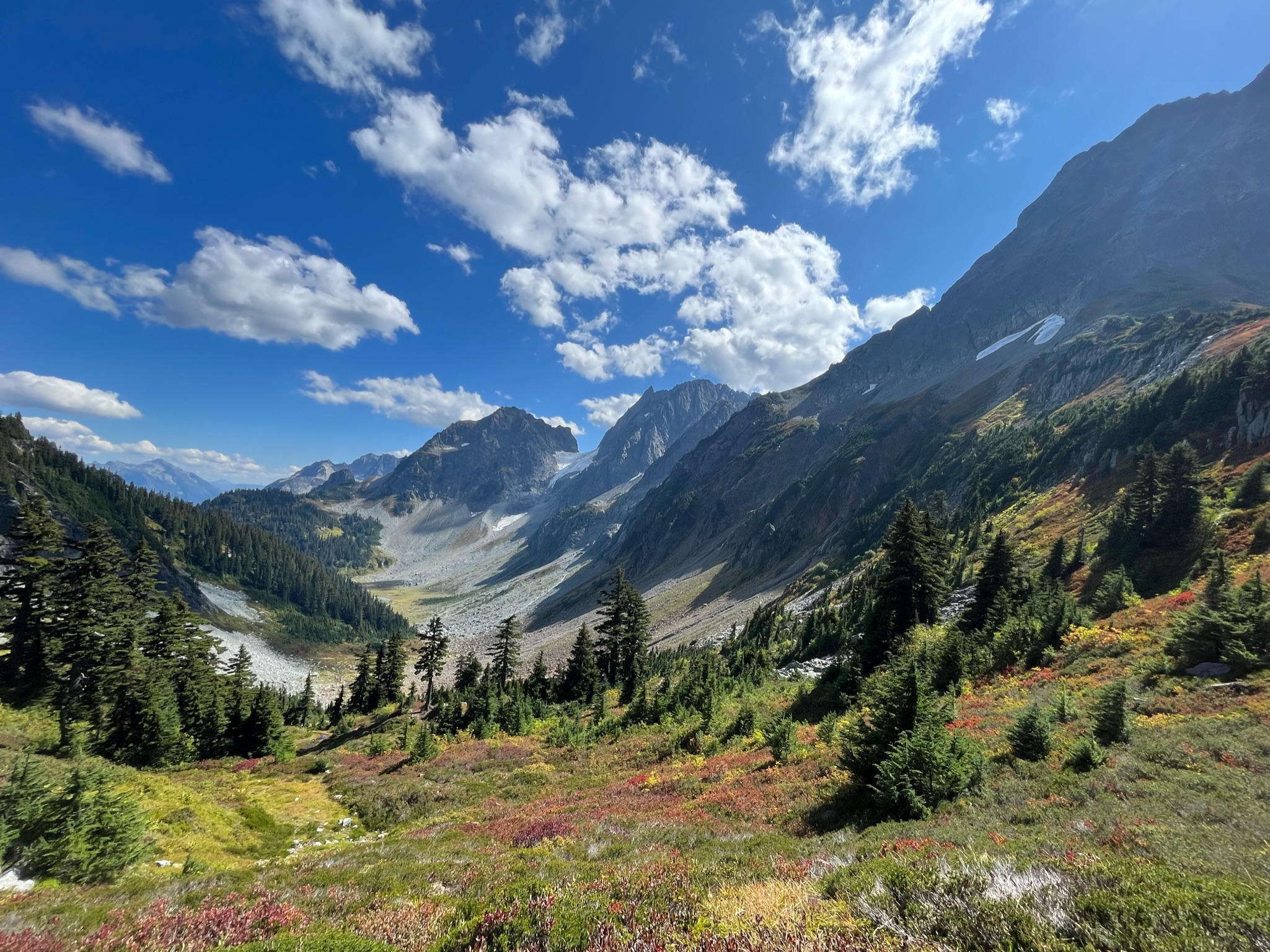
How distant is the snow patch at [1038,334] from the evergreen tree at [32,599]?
218 meters

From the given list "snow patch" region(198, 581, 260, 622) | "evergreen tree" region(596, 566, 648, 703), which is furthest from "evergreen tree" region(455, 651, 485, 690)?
"snow patch" region(198, 581, 260, 622)

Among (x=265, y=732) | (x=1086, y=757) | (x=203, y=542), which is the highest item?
(x=203, y=542)

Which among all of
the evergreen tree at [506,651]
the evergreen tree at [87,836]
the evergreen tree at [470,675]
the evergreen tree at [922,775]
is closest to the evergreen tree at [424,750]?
the evergreen tree at [87,836]

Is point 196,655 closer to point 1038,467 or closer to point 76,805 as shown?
point 76,805

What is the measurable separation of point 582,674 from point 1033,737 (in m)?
39.3

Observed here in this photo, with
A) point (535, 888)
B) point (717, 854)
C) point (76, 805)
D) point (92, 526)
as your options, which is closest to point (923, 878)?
point (717, 854)

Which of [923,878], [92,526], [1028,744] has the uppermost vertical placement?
[92,526]

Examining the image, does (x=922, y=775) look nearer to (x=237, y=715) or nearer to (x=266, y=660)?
(x=237, y=715)

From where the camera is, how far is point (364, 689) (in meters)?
62.1

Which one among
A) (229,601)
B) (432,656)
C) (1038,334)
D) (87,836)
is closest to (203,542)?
(229,601)

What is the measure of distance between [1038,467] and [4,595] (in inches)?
4350

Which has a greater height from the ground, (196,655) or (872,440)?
(872,440)

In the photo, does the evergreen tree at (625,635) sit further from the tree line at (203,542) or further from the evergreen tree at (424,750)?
the tree line at (203,542)

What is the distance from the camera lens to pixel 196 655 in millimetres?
42188
